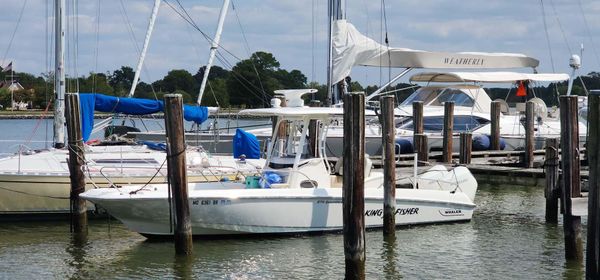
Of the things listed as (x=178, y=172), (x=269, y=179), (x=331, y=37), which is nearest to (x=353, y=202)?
(x=178, y=172)

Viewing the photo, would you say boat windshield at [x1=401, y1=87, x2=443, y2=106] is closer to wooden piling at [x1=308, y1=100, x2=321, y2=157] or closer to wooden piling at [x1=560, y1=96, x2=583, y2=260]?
wooden piling at [x1=308, y1=100, x2=321, y2=157]

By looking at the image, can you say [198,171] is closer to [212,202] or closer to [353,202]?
[212,202]

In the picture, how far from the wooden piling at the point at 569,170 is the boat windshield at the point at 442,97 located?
678 inches

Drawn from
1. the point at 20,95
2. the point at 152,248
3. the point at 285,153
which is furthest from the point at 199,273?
the point at 20,95

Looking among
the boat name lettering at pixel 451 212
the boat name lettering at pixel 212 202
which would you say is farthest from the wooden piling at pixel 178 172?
the boat name lettering at pixel 451 212

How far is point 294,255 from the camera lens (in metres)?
18.3

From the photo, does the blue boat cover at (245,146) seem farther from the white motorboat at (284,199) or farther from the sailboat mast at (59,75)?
the white motorboat at (284,199)

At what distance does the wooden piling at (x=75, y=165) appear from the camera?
20.3 metres

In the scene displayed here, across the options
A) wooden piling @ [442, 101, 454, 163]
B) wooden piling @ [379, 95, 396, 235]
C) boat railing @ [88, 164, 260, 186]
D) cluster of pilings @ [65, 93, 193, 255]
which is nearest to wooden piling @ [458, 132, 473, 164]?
wooden piling @ [442, 101, 454, 163]

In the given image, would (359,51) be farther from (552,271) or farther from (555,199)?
(552,271)

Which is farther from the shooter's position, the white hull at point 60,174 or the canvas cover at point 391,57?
the canvas cover at point 391,57

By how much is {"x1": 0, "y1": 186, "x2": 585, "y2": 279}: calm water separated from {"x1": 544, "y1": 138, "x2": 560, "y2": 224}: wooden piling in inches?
13.8

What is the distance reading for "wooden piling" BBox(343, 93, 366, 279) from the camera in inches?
607

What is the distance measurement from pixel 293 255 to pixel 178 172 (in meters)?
2.81
